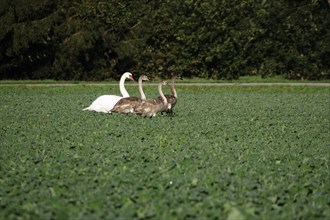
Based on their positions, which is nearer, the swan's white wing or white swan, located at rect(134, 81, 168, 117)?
white swan, located at rect(134, 81, 168, 117)

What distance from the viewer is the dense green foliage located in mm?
8344

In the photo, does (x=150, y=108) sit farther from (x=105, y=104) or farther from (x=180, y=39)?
(x=180, y=39)

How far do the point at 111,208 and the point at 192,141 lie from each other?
5.97m

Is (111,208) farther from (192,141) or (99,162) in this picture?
(192,141)

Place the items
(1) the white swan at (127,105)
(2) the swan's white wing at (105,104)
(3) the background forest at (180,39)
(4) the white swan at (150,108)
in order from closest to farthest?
(4) the white swan at (150,108), (1) the white swan at (127,105), (2) the swan's white wing at (105,104), (3) the background forest at (180,39)

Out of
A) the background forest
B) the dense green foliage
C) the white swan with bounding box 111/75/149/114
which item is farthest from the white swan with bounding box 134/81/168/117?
the background forest

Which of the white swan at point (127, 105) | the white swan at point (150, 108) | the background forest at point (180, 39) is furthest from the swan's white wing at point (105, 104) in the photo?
the background forest at point (180, 39)

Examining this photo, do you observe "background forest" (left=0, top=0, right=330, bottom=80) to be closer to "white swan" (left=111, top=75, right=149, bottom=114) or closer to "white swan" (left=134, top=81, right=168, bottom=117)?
"white swan" (left=111, top=75, right=149, bottom=114)

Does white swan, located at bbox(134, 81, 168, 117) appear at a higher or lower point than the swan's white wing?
Answer: lower

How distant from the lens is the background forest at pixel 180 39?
120 ft

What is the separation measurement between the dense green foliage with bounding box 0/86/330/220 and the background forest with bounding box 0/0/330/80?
15.7 metres

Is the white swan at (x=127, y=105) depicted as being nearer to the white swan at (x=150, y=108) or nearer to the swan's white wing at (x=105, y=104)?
the white swan at (x=150, y=108)

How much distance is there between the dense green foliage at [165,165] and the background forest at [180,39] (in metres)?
15.7

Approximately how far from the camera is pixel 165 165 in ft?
36.1
